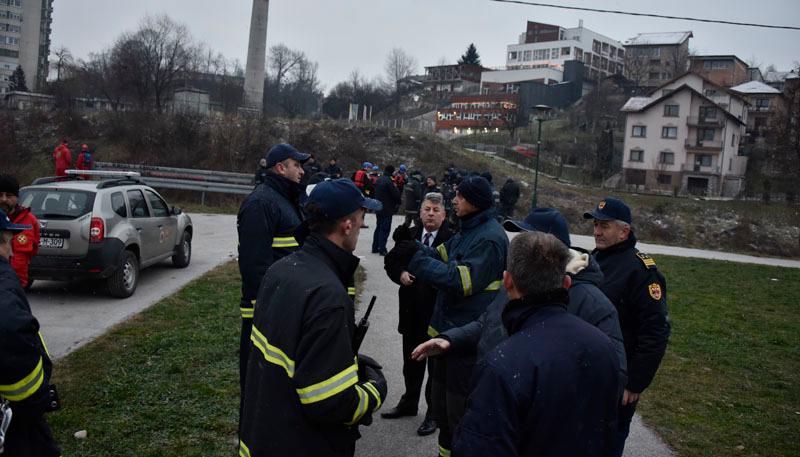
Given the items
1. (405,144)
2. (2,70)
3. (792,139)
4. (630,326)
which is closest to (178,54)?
(405,144)

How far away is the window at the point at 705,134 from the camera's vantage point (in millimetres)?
62906

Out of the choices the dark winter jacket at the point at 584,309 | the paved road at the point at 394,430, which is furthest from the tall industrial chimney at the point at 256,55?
the dark winter jacket at the point at 584,309

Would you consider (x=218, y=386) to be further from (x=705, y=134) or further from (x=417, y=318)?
Result: (x=705, y=134)

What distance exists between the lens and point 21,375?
9.54 ft

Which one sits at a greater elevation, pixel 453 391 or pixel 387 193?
pixel 387 193

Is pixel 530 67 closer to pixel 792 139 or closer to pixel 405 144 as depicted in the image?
pixel 792 139

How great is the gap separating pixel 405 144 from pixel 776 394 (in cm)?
3291

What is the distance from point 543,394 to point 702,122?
69.0 meters

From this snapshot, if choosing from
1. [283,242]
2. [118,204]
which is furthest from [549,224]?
[118,204]

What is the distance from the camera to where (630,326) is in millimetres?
4262

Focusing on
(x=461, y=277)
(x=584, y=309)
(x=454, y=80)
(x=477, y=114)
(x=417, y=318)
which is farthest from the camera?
(x=454, y=80)

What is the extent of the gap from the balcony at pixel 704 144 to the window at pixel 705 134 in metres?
0.30

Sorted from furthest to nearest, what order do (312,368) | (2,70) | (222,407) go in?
(2,70)
(222,407)
(312,368)

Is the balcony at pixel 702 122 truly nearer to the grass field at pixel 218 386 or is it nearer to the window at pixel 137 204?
the grass field at pixel 218 386
